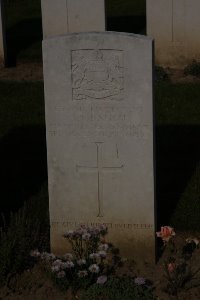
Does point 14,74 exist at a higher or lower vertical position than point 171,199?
higher

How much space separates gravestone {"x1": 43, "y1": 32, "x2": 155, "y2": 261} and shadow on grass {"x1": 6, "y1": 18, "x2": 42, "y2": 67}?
836 centimetres

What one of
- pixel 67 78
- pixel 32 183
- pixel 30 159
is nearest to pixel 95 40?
pixel 67 78

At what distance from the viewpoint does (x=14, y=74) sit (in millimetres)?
13992

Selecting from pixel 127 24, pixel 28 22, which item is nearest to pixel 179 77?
pixel 127 24

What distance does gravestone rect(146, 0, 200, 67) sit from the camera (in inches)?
540

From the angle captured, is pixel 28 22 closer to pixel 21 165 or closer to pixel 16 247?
pixel 21 165

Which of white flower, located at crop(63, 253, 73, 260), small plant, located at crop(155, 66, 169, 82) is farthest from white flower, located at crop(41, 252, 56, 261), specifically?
small plant, located at crop(155, 66, 169, 82)

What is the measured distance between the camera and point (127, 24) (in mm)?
18203

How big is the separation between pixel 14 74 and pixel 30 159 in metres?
4.91

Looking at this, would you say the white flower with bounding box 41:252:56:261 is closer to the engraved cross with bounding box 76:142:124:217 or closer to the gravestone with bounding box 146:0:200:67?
the engraved cross with bounding box 76:142:124:217

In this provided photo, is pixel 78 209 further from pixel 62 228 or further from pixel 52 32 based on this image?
pixel 52 32

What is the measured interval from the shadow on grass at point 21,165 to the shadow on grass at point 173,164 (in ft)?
4.47

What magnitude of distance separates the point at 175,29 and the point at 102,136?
792 cm

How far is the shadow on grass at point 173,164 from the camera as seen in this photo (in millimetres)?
7770
